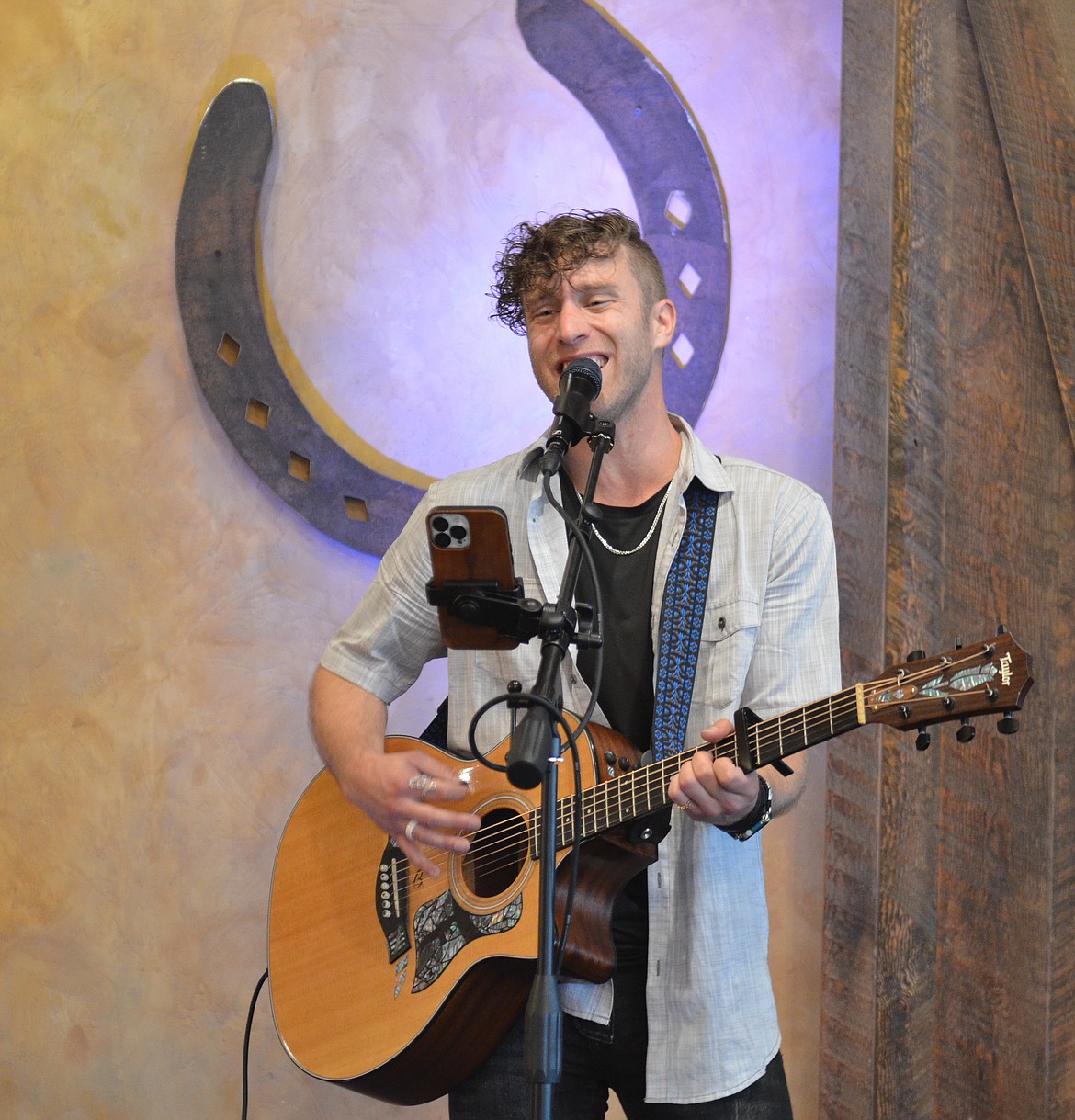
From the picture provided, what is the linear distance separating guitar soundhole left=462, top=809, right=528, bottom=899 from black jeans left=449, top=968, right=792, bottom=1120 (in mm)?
222

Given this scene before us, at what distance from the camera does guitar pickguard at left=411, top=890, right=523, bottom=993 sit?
1.93m

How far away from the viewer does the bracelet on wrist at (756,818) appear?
5.83 ft

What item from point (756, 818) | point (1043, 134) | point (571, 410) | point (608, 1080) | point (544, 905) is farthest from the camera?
point (1043, 134)

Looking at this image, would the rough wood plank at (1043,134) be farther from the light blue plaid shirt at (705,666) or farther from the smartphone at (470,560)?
the smartphone at (470,560)

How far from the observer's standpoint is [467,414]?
2.96m

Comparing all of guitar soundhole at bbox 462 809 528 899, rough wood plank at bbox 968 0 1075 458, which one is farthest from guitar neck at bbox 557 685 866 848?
rough wood plank at bbox 968 0 1075 458

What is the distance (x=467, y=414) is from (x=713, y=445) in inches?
23.6

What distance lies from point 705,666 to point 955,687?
524mm

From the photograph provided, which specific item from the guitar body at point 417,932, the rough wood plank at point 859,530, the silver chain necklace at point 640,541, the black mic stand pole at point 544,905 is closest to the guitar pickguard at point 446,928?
the guitar body at point 417,932

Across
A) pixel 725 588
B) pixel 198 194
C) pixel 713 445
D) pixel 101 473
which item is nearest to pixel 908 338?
pixel 713 445

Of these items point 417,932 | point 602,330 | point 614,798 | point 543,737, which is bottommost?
point 417,932

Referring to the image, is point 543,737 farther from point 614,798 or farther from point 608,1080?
point 608,1080

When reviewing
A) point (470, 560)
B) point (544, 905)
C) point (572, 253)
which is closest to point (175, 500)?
point (572, 253)

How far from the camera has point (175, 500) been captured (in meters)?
2.95
